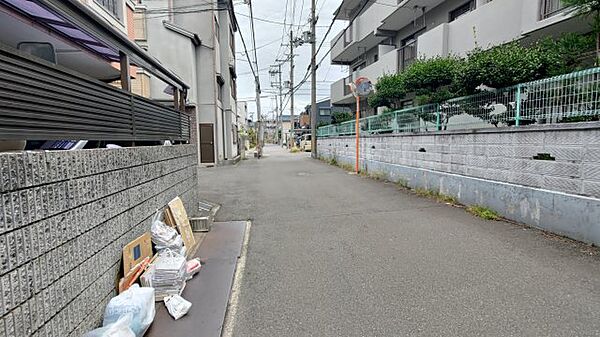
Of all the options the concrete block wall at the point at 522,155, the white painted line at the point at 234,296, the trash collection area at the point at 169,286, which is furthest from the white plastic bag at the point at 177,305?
the concrete block wall at the point at 522,155

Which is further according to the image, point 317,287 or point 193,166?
→ point 193,166

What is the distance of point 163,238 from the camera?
3.35 m

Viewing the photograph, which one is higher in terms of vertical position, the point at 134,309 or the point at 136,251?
the point at 136,251

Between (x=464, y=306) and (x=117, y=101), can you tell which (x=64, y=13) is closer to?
(x=117, y=101)

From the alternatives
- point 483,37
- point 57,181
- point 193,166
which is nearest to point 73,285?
point 57,181

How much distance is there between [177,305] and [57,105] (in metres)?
1.74

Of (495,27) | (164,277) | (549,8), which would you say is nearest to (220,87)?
(495,27)

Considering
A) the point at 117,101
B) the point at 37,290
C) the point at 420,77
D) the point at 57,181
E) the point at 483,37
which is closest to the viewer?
the point at 37,290

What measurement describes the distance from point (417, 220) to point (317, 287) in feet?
9.29

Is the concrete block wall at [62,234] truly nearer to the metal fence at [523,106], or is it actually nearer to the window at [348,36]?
the metal fence at [523,106]

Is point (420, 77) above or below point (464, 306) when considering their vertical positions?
above

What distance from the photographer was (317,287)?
3105 millimetres

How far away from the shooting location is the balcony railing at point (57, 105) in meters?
1.68

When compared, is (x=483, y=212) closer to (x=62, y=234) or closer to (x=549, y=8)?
(x=549, y=8)
